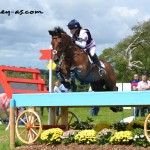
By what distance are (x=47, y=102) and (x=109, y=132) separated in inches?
48.4

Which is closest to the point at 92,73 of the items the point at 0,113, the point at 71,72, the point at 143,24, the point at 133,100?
the point at 71,72

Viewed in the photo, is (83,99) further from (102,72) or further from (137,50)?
(137,50)

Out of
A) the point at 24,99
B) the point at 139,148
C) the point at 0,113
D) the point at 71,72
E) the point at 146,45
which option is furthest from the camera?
the point at 146,45

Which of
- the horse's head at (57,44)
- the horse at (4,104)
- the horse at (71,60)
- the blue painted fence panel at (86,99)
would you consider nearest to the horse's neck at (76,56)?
the horse at (71,60)

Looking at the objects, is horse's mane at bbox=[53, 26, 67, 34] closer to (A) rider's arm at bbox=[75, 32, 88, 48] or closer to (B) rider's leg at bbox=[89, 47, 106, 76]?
(A) rider's arm at bbox=[75, 32, 88, 48]

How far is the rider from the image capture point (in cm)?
1055

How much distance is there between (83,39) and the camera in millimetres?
10719

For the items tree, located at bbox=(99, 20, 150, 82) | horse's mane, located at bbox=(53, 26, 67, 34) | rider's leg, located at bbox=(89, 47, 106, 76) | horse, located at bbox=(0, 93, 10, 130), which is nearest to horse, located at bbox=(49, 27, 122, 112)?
horse's mane, located at bbox=(53, 26, 67, 34)

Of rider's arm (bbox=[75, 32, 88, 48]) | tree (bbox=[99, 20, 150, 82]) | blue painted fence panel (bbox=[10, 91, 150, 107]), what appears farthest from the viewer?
tree (bbox=[99, 20, 150, 82])

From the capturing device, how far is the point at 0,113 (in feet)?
46.8

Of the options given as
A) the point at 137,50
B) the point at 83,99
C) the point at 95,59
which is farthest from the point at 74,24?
the point at 137,50

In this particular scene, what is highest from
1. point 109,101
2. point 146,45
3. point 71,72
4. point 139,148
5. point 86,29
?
point 146,45

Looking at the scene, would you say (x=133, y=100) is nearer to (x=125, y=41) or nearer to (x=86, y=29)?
(x=86, y=29)

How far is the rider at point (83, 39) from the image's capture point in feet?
34.6
